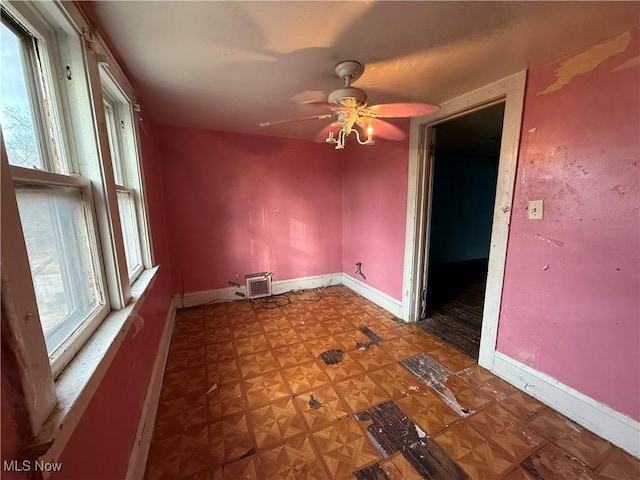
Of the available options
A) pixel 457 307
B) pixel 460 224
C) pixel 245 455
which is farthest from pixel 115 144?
pixel 460 224

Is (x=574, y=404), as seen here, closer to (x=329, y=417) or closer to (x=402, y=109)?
(x=329, y=417)

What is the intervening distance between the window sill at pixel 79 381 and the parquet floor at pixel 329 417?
30.0 inches

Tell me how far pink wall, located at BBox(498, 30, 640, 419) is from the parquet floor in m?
0.33

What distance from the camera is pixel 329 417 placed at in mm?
1508

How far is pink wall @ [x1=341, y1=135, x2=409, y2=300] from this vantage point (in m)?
2.66

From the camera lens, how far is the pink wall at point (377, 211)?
2.66 meters

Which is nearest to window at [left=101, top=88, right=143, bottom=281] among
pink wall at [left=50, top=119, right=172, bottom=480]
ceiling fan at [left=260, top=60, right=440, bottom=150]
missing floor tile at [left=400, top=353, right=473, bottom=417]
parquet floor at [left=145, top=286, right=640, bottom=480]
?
pink wall at [left=50, top=119, right=172, bottom=480]

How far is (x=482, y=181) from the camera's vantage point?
4.99 metres

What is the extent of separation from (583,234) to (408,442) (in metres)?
1.46

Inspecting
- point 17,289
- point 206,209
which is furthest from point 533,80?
point 206,209

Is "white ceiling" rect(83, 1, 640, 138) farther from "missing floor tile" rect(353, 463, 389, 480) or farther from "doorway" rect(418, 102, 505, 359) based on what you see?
"missing floor tile" rect(353, 463, 389, 480)

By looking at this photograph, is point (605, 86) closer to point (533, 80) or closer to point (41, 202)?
point (533, 80)

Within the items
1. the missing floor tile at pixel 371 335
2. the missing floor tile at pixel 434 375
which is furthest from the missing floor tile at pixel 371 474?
the missing floor tile at pixel 371 335

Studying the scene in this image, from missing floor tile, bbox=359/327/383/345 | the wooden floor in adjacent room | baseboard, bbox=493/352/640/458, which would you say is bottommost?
the wooden floor in adjacent room
